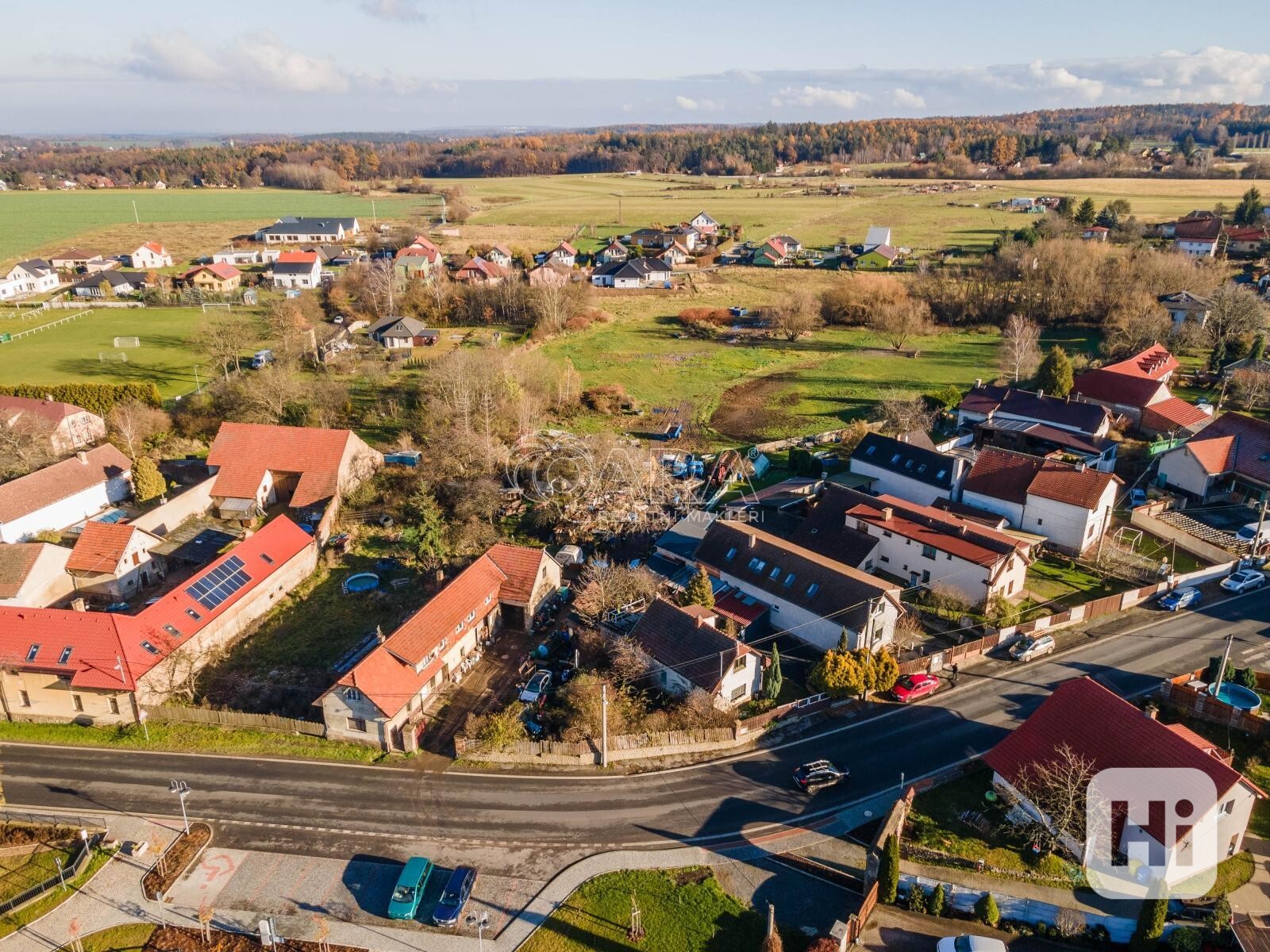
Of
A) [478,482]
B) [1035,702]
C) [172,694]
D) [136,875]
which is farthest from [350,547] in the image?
[1035,702]

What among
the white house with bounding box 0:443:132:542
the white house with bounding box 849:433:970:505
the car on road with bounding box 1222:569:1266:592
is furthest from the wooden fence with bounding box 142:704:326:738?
the car on road with bounding box 1222:569:1266:592

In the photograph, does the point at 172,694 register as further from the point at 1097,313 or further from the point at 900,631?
the point at 1097,313

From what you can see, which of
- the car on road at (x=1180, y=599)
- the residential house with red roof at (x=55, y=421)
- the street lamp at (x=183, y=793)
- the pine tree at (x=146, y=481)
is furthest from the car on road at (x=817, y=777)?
the residential house with red roof at (x=55, y=421)

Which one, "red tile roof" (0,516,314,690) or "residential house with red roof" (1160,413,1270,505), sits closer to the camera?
"red tile roof" (0,516,314,690)

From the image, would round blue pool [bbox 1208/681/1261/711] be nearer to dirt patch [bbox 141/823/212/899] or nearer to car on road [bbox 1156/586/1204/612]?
car on road [bbox 1156/586/1204/612]

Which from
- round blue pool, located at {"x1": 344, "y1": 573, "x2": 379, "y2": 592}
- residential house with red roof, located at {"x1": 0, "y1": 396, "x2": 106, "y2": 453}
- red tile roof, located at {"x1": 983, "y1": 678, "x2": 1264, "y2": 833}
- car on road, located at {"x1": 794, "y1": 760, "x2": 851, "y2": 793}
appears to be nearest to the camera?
red tile roof, located at {"x1": 983, "y1": 678, "x2": 1264, "y2": 833}

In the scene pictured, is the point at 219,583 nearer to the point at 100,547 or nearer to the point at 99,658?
the point at 99,658

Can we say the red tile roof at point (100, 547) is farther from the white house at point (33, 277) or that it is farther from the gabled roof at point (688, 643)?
the white house at point (33, 277)

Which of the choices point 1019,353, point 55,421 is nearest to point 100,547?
point 55,421
